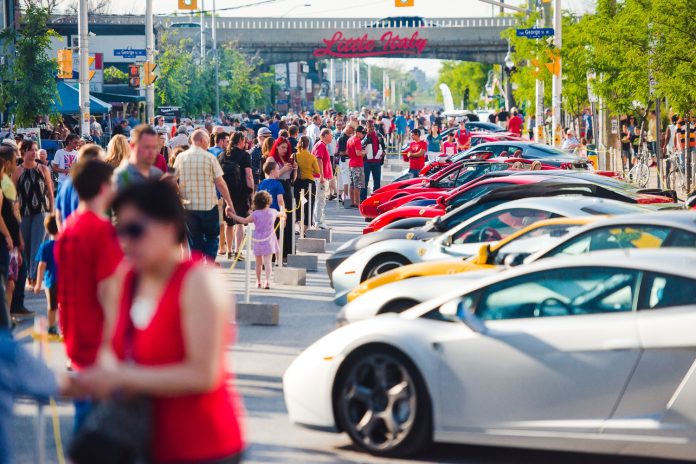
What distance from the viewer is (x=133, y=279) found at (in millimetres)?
4285

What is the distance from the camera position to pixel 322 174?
25047 mm

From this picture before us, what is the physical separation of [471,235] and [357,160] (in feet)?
51.2

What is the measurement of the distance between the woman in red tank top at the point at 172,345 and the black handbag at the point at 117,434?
48 millimetres

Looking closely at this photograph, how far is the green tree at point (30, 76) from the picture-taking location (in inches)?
1272

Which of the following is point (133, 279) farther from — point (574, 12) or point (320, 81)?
point (320, 81)

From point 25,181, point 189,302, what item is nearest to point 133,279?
point 189,302

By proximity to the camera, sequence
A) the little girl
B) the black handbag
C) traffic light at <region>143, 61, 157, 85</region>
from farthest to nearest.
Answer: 1. traffic light at <region>143, 61, 157, 85</region>
2. the little girl
3. the black handbag

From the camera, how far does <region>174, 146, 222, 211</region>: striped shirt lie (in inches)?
556

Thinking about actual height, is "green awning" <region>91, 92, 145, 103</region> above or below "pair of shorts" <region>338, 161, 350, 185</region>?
above

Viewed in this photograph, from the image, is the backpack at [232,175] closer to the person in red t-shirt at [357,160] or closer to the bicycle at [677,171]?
the person in red t-shirt at [357,160]

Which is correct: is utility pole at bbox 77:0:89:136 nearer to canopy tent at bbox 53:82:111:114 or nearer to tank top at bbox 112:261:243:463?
canopy tent at bbox 53:82:111:114

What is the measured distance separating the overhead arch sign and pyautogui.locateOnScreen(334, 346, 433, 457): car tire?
9559 centimetres

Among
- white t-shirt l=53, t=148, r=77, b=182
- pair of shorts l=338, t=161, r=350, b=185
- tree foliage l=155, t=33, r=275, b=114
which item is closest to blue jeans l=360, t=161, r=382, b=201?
pair of shorts l=338, t=161, r=350, b=185

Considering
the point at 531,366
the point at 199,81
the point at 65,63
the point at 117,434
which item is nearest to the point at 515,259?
the point at 531,366
